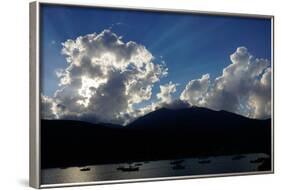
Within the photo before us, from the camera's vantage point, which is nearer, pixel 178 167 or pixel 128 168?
pixel 128 168

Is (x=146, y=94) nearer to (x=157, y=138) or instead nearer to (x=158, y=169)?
(x=157, y=138)

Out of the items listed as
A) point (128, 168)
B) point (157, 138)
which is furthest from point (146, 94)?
point (128, 168)

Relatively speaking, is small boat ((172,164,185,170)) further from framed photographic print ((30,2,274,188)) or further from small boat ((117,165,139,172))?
small boat ((117,165,139,172))

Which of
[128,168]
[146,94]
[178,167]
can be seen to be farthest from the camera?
[178,167]

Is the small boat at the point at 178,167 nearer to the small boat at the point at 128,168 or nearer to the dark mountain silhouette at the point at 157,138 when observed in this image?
the dark mountain silhouette at the point at 157,138

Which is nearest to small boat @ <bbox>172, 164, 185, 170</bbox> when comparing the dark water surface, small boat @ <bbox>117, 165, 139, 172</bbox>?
the dark water surface

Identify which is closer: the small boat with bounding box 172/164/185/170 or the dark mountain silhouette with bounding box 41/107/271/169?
the dark mountain silhouette with bounding box 41/107/271/169

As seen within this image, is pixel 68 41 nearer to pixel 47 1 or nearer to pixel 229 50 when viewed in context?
pixel 47 1
